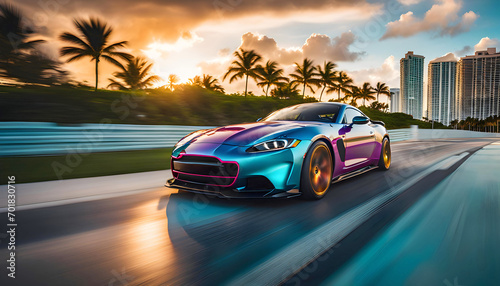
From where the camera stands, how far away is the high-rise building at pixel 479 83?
11869cm

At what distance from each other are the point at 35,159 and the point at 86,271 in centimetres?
630

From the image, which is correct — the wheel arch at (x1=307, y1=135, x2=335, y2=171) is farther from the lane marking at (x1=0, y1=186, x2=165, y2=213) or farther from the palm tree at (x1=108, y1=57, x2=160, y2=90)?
the palm tree at (x1=108, y1=57, x2=160, y2=90)

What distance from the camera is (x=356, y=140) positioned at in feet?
16.5

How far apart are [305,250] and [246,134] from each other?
5.73 feet

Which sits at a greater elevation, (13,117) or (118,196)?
(13,117)

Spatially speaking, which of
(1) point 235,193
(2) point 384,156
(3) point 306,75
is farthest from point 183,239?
(3) point 306,75

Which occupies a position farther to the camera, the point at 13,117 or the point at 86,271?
the point at 13,117

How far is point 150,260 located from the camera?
7.26 ft

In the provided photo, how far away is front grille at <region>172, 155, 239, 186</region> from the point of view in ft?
11.2

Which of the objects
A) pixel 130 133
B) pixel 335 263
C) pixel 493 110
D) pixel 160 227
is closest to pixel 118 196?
pixel 160 227

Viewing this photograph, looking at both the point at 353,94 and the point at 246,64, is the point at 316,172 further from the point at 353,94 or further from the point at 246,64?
the point at 353,94

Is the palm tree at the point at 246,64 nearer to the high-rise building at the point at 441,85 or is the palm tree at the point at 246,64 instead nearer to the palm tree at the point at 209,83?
the palm tree at the point at 209,83

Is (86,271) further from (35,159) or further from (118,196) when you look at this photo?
(35,159)

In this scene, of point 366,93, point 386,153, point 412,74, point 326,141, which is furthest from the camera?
point 412,74
